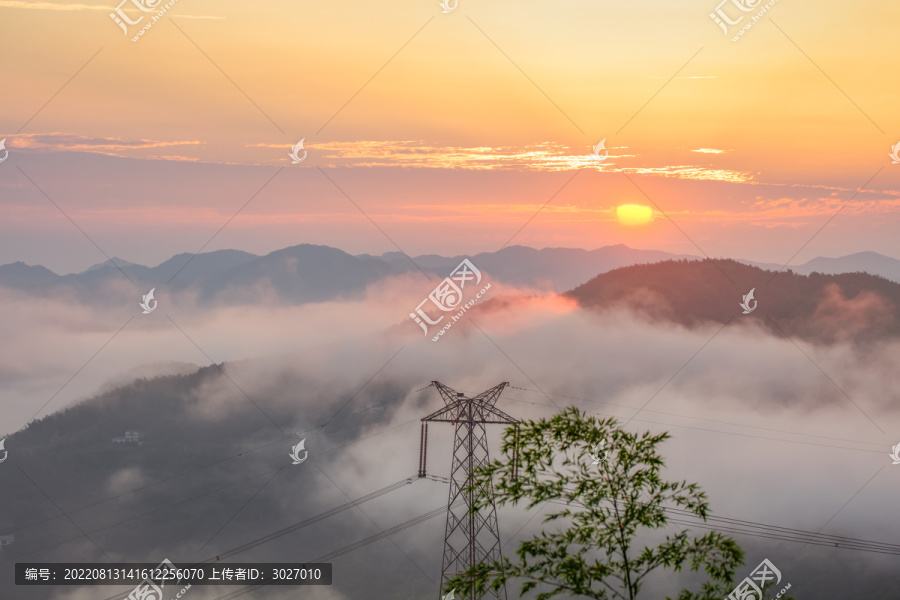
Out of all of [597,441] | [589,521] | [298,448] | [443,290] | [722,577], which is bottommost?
[722,577]

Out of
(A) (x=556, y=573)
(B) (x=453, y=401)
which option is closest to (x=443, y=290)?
(B) (x=453, y=401)

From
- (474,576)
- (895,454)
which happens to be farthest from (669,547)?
(895,454)

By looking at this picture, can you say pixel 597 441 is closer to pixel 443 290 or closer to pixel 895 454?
pixel 443 290

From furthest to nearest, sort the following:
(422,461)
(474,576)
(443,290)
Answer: (443,290) < (422,461) < (474,576)

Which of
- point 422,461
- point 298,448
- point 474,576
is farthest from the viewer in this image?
point 422,461

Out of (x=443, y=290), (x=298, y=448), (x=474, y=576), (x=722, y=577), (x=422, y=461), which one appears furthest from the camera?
(x=443, y=290)

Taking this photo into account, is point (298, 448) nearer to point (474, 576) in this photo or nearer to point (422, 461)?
point (422, 461)

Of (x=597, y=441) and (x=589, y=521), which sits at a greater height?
(x=597, y=441)

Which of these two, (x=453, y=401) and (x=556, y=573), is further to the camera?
(x=453, y=401)

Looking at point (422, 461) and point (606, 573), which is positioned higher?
point (422, 461)
